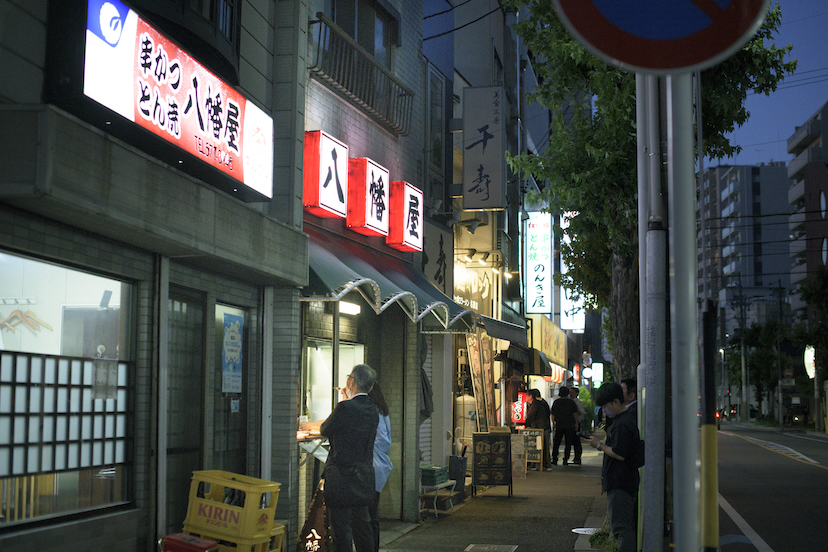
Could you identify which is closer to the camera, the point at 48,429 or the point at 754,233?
the point at 48,429

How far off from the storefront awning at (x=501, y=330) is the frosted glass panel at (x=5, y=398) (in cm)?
1052

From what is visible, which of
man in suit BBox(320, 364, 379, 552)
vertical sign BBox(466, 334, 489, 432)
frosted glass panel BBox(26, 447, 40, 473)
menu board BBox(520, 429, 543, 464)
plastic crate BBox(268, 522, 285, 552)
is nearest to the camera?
frosted glass panel BBox(26, 447, 40, 473)

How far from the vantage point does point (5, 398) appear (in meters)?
5.66

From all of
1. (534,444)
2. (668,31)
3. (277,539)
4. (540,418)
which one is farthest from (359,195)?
(540,418)

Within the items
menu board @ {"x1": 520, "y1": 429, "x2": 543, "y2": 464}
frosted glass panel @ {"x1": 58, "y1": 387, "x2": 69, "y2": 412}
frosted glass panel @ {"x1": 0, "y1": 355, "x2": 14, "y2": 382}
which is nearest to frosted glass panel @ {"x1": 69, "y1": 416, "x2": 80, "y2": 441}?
frosted glass panel @ {"x1": 58, "y1": 387, "x2": 69, "y2": 412}

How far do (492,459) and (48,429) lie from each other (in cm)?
1043

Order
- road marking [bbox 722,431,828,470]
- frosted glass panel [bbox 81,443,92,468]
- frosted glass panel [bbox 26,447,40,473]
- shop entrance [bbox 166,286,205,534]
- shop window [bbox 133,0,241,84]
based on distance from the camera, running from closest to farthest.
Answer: frosted glass panel [bbox 26,447,40,473]
frosted glass panel [bbox 81,443,92,468]
shop window [bbox 133,0,241,84]
shop entrance [bbox 166,286,205,534]
road marking [bbox 722,431,828,470]

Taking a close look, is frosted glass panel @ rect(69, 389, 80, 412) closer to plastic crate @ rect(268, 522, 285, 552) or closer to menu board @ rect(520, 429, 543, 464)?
plastic crate @ rect(268, 522, 285, 552)

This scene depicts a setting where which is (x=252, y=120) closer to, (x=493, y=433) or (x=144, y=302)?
(x=144, y=302)

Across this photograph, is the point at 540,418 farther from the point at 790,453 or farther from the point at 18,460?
the point at 18,460

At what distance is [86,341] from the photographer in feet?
21.6

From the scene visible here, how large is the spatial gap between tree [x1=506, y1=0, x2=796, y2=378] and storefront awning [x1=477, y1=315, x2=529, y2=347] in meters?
2.96

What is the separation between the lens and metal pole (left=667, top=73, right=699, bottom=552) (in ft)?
10.4

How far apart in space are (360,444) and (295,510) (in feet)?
6.87
